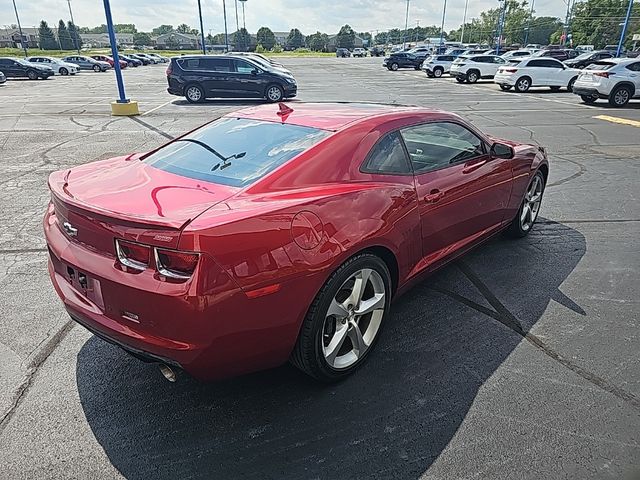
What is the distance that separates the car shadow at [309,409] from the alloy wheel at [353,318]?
15 cm

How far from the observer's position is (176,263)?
2.07 meters

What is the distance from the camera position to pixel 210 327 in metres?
2.09

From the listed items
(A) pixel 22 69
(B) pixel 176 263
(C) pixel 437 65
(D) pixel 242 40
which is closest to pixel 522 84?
(C) pixel 437 65

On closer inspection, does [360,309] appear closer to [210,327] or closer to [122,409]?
[210,327]

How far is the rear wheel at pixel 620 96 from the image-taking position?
16812mm

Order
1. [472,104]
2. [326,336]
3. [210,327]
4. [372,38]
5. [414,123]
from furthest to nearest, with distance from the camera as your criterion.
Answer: [372,38], [472,104], [414,123], [326,336], [210,327]

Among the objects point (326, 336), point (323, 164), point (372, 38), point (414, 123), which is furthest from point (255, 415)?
point (372, 38)

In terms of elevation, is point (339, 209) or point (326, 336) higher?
point (339, 209)

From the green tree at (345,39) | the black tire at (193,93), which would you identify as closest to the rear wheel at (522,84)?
the black tire at (193,93)

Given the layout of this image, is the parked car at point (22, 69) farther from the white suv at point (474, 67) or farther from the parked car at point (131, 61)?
the white suv at point (474, 67)

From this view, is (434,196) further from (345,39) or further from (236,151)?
(345,39)

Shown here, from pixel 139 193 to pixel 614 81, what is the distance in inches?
747

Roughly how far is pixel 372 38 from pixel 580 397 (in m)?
197

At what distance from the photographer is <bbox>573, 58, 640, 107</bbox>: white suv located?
54.5 ft
